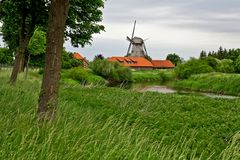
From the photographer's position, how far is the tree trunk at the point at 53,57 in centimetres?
828

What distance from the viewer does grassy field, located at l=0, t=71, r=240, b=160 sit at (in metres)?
5.71

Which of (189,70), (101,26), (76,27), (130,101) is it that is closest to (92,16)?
(76,27)

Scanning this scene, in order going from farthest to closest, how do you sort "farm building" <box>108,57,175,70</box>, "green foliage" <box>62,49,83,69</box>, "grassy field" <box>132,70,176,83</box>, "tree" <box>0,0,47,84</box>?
"farm building" <box>108,57,175,70</box> → "grassy field" <box>132,70,176,83</box> → "green foliage" <box>62,49,83,69</box> → "tree" <box>0,0,47,84</box>

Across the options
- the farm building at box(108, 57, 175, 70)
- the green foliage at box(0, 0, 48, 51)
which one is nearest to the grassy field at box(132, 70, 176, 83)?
the farm building at box(108, 57, 175, 70)

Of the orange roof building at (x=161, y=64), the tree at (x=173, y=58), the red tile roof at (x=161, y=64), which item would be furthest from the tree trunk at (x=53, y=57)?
the tree at (x=173, y=58)

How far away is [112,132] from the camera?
802cm

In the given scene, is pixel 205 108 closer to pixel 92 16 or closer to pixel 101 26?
pixel 92 16

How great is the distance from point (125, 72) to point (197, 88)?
41.3 ft

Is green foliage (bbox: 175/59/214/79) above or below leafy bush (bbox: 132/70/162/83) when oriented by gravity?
above

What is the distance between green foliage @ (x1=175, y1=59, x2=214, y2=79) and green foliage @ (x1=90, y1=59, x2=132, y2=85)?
51.5ft

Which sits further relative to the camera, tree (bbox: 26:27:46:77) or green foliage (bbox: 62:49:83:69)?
green foliage (bbox: 62:49:83:69)

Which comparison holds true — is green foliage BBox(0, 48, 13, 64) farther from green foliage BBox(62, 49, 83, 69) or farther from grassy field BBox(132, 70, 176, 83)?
grassy field BBox(132, 70, 176, 83)

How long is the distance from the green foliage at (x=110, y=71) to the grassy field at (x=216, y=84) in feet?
30.1

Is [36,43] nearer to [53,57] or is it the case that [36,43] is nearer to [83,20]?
[83,20]
